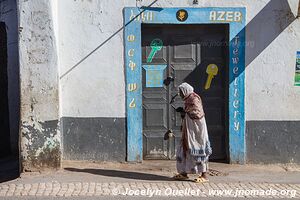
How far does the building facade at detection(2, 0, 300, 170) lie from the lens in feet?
26.0

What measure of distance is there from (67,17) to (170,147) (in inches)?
115

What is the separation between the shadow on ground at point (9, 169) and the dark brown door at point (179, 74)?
2302 mm

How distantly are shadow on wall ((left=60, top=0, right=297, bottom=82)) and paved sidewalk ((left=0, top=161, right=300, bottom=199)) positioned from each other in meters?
1.73

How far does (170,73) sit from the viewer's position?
819 centimetres

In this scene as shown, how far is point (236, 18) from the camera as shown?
26.0ft

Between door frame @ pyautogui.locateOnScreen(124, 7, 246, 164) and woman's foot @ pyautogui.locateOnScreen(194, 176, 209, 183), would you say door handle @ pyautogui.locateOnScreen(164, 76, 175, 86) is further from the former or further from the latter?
woman's foot @ pyautogui.locateOnScreen(194, 176, 209, 183)

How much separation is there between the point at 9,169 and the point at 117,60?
2.73 meters

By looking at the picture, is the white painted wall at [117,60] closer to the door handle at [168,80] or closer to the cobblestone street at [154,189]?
the door handle at [168,80]

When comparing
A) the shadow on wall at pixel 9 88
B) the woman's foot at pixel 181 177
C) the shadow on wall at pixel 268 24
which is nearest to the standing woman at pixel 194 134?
the woman's foot at pixel 181 177

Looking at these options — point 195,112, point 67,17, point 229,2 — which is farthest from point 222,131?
point 67,17

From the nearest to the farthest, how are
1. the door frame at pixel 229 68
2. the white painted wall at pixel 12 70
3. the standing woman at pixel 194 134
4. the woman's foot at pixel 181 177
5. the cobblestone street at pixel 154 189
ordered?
the cobblestone street at pixel 154 189, the standing woman at pixel 194 134, the woman's foot at pixel 181 177, the door frame at pixel 229 68, the white painted wall at pixel 12 70

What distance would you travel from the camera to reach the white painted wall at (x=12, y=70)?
8980 mm

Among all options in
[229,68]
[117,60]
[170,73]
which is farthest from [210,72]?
[117,60]

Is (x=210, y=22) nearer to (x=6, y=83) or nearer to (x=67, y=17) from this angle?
(x=67, y=17)
